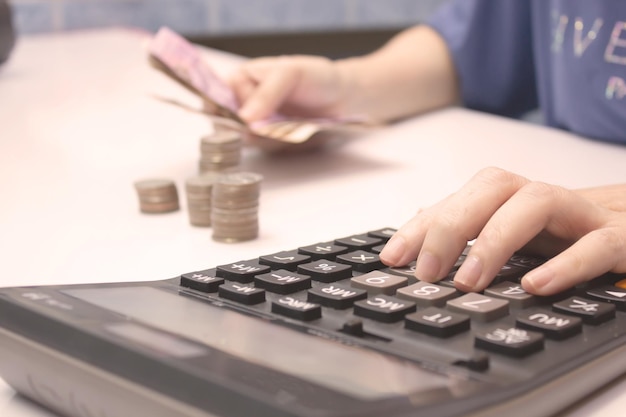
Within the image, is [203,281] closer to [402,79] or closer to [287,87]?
[287,87]

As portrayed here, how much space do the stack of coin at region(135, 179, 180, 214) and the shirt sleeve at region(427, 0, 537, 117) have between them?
0.59 m

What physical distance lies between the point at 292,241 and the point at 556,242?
197mm

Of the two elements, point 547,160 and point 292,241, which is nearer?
point 292,241

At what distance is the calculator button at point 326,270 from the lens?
0.41 m

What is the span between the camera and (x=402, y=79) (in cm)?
107

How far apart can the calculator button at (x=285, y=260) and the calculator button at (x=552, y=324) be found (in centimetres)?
11

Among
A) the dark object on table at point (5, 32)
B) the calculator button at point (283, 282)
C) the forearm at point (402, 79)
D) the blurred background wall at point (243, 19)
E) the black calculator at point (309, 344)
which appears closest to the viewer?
the black calculator at point (309, 344)

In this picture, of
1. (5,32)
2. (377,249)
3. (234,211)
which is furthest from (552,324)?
(5,32)

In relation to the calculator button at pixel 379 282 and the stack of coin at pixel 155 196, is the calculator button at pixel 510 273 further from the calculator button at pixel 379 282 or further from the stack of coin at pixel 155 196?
the stack of coin at pixel 155 196

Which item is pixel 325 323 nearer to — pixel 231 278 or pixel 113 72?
pixel 231 278

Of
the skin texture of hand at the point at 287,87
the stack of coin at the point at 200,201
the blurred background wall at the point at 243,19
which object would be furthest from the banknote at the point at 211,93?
the blurred background wall at the point at 243,19

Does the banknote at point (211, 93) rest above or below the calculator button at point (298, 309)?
above

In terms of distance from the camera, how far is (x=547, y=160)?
79 centimetres

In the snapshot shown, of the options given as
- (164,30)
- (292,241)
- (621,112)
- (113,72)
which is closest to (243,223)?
(292,241)
